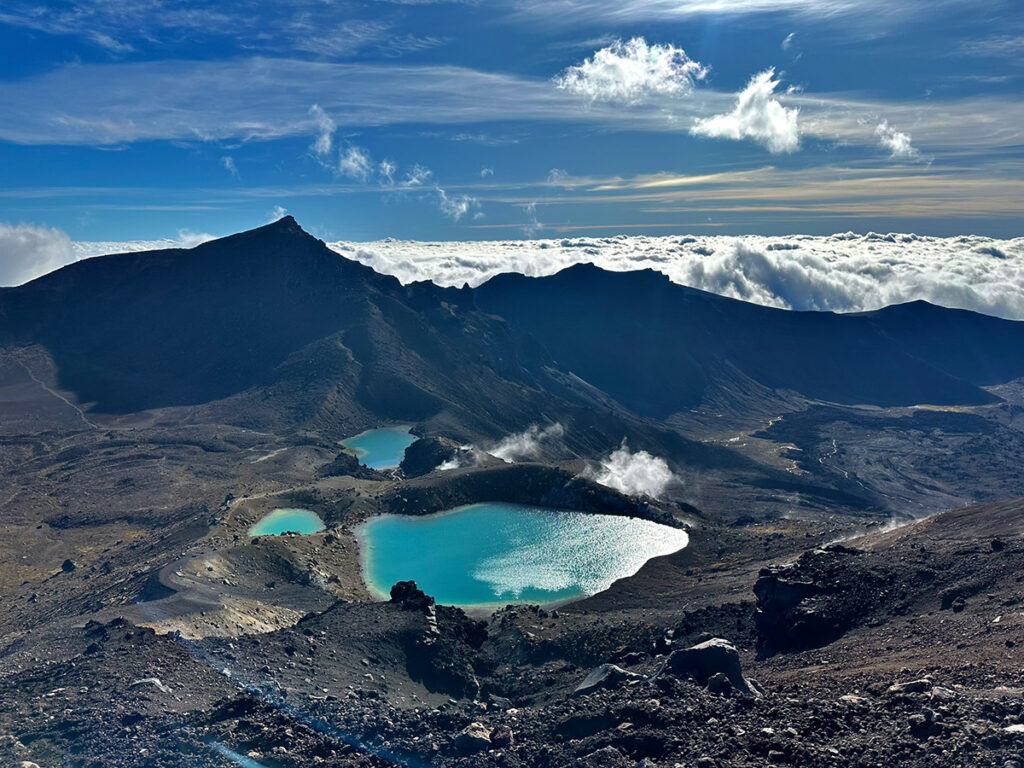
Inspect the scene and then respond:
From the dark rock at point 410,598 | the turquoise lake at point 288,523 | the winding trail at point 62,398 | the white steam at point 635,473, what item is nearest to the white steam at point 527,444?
the white steam at point 635,473

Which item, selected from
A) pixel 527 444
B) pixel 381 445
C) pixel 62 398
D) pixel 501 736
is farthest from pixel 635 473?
pixel 62 398

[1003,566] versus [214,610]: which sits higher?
[1003,566]

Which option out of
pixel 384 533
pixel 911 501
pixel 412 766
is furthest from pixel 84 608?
pixel 911 501

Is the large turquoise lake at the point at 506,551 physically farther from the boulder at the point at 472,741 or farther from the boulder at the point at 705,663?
the boulder at the point at 472,741

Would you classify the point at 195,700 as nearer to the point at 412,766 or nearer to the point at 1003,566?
the point at 412,766

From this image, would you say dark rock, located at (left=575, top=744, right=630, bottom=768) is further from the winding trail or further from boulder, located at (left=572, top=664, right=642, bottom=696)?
the winding trail

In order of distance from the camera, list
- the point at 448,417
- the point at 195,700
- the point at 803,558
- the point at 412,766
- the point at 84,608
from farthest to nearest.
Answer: the point at 448,417
the point at 84,608
the point at 803,558
the point at 195,700
the point at 412,766
